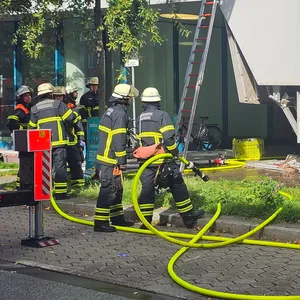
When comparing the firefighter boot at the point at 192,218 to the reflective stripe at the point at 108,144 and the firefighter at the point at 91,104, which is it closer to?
the reflective stripe at the point at 108,144

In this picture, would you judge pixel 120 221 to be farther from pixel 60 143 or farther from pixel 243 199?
pixel 60 143

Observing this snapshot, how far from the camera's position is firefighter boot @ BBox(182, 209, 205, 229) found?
8438 millimetres

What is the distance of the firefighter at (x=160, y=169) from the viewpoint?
8359mm

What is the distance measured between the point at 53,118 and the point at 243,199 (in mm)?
3118

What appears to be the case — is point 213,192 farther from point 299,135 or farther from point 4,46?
point 4,46

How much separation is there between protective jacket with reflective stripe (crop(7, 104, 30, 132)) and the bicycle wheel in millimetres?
7750

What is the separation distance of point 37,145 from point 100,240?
1.36 m

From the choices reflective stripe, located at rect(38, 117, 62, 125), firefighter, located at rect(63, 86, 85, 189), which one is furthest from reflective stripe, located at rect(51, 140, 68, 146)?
firefighter, located at rect(63, 86, 85, 189)

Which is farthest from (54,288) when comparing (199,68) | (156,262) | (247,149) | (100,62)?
(247,149)

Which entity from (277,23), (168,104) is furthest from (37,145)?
(168,104)

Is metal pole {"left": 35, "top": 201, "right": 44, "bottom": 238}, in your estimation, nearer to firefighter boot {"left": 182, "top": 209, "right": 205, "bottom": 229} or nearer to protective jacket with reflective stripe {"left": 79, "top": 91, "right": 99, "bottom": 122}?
firefighter boot {"left": 182, "top": 209, "right": 205, "bottom": 229}

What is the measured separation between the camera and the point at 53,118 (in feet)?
33.3

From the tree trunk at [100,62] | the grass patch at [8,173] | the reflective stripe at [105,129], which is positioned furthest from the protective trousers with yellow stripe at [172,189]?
the grass patch at [8,173]

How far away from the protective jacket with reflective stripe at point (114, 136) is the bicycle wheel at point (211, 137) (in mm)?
10136
